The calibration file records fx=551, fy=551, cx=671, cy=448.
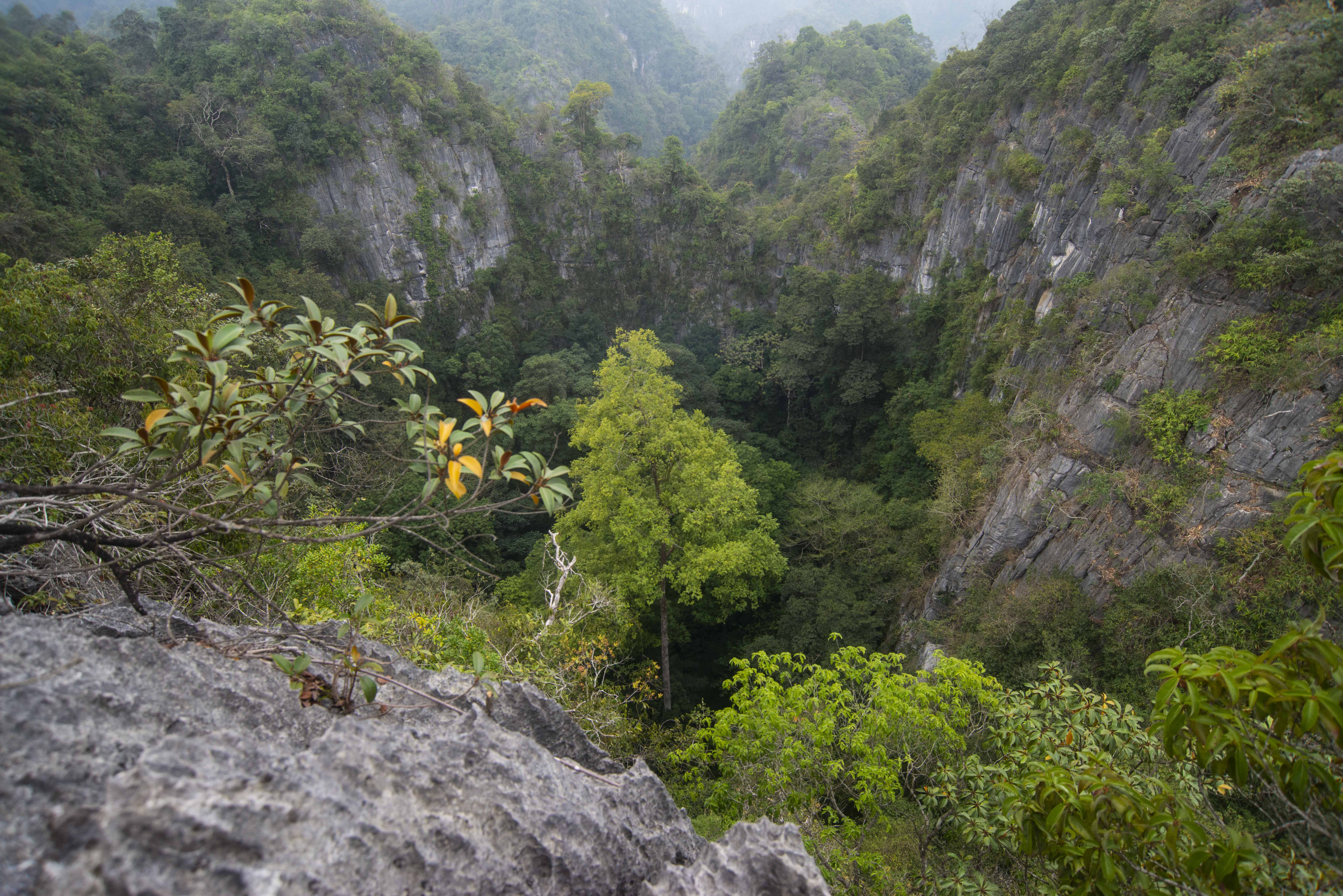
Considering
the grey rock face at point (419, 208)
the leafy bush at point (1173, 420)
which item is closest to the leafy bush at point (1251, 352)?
the leafy bush at point (1173, 420)

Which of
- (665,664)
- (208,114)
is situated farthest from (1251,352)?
(208,114)

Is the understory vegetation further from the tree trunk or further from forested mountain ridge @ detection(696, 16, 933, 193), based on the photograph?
forested mountain ridge @ detection(696, 16, 933, 193)

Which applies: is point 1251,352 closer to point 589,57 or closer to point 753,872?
point 753,872

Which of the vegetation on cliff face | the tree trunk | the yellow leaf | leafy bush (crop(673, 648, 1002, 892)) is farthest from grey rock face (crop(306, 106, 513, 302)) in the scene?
the yellow leaf

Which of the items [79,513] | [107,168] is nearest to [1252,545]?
[79,513]

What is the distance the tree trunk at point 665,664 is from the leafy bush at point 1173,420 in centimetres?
785

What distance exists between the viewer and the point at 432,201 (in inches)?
1014

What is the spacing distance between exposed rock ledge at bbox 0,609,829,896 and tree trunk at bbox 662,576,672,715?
7.80m

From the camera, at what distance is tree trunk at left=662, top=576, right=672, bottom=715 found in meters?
10.4

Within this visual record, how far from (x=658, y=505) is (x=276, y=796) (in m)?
8.42

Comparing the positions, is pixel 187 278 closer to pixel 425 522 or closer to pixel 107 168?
pixel 107 168

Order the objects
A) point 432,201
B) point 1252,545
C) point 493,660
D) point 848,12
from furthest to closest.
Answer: point 848,12 → point 432,201 → point 1252,545 → point 493,660

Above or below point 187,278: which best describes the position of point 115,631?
above

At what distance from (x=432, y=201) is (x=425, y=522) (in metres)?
28.1
